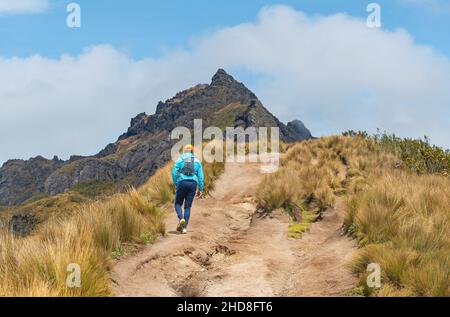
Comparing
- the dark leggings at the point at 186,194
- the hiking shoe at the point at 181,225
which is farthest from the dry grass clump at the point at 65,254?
the dark leggings at the point at 186,194

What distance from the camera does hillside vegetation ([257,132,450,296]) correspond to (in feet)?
23.8

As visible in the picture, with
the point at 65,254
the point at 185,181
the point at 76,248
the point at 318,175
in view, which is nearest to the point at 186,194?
the point at 185,181

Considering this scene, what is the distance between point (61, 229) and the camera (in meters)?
9.06

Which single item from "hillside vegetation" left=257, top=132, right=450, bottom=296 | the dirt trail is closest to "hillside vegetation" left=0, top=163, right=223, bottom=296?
the dirt trail

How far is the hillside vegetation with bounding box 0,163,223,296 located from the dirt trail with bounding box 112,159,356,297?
1.59ft

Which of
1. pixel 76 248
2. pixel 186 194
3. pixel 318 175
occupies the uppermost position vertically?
pixel 318 175

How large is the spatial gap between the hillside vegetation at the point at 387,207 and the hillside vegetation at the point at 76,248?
4.32m

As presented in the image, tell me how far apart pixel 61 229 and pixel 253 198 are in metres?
10.3

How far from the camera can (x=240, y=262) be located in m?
10.1

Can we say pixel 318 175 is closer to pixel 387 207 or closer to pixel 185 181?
pixel 387 207

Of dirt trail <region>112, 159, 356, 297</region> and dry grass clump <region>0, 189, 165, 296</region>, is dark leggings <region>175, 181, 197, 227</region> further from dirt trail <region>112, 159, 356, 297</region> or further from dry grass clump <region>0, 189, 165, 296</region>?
dry grass clump <region>0, 189, 165, 296</region>

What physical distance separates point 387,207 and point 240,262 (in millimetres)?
3777

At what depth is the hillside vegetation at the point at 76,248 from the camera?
6418 mm

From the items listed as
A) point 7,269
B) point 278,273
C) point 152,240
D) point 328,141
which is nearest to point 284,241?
point 278,273
